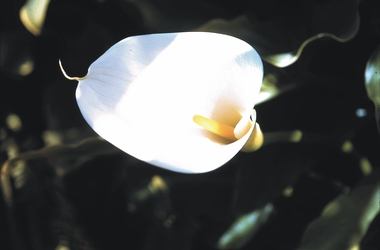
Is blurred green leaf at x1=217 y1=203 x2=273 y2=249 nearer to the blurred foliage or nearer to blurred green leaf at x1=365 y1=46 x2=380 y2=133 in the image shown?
the blurred foliage

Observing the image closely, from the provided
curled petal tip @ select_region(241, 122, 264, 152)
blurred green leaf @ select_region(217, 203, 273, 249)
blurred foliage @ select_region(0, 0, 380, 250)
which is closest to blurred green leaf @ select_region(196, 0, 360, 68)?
blurred foliage @ select_region(0, 0, 380, 250)

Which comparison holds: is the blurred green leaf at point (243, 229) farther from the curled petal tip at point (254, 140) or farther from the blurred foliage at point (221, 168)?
the curled petal tip at point (254, 140)

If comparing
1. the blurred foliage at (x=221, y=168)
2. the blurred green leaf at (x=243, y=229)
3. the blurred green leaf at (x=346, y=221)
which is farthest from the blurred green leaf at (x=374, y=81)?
the blurred green leaf at (x=243, y=229)

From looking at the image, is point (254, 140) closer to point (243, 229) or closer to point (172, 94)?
point (172, 94)

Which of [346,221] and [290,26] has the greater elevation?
[290,26]

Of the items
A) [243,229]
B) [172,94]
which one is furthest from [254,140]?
[243,229]
